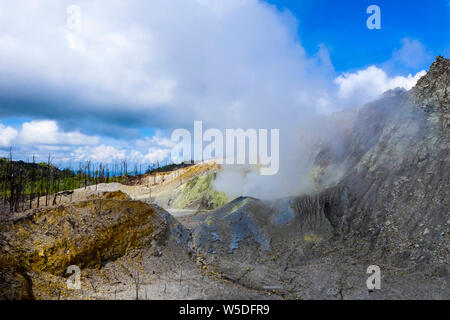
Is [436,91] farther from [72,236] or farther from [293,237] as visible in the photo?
[72,236]

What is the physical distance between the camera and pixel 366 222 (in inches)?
669

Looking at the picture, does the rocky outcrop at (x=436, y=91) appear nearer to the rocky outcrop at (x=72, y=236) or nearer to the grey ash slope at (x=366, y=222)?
the grey ash slope at (x=366, y=222)

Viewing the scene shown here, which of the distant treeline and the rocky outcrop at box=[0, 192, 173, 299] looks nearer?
the rocky outcrop at box=[0, 192, 173, 299]

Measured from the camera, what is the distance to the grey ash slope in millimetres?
13453

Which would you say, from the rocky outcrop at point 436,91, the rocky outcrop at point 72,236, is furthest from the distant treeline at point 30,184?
the rocky outcrop at point 436,91

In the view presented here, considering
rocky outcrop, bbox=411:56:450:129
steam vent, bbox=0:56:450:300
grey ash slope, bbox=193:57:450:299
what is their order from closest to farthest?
steam vent, bbox=0:56:450:300
grey ash slope, bbox=193:57:450:299
rocky outcrop, bbox=411:56:450:129

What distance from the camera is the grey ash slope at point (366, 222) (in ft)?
44.1

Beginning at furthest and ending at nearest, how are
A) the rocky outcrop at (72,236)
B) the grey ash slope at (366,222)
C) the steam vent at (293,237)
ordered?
the grey ash slope at (366,222) < the steam vent at (293,237) < the rocky outcrop at (72,236)

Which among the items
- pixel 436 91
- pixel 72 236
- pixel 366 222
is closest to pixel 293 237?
pixel 366 222

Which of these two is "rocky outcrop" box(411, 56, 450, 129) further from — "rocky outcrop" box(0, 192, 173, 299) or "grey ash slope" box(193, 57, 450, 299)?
"rocky outcrop" box(0, 192, 173, 299)

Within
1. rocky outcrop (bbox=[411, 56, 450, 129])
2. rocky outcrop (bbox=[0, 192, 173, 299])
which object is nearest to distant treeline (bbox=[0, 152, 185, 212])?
rocky outcrop (bbox=[0, 192, 173, 299])
